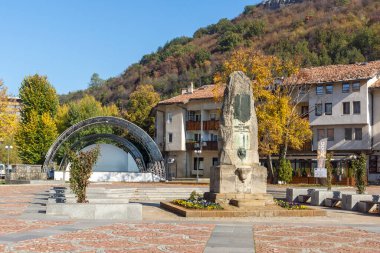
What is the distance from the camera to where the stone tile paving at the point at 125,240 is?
11.0 m

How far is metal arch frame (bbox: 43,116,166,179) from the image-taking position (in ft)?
173

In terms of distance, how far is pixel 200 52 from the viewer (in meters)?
128

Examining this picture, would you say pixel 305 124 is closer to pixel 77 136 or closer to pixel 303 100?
pixel 303 100

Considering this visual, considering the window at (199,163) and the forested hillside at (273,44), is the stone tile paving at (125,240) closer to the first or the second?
the window at (199,163)

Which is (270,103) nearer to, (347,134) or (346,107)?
(346,107)

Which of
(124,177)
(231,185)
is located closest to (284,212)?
(231,185)

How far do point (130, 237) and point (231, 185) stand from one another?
27.1 feet

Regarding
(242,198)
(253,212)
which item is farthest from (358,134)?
(253,212)

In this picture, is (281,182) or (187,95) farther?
(187,95)

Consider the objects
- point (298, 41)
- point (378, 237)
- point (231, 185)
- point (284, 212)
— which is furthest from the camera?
point (298, 41)

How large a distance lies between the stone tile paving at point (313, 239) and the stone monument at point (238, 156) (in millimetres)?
4758

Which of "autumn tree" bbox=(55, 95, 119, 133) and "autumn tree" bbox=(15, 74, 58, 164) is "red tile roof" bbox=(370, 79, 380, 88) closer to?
"autumn tree" bbox=(15, 74, 58, 164)

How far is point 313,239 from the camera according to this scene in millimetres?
12969

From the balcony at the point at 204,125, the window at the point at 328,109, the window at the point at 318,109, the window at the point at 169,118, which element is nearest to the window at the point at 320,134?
the window at the point at 318,109
